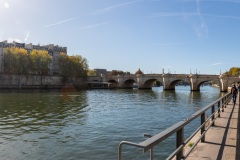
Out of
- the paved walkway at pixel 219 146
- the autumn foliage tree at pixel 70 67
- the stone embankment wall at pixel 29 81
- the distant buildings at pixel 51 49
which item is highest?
the distant buildings at pixel 51 49

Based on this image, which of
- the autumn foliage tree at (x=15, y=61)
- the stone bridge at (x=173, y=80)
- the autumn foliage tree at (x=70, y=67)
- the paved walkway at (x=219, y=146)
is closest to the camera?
the paved walkway at (x=219, y=146)

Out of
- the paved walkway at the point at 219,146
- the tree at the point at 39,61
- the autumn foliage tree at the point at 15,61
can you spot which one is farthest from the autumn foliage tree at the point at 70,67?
the paved walkway at the point at 219,146

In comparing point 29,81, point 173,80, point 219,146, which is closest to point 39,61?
point 29,81

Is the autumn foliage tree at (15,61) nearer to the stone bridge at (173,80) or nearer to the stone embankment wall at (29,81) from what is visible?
the stone embankment wall at (29,81)

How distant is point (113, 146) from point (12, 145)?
17.8ft

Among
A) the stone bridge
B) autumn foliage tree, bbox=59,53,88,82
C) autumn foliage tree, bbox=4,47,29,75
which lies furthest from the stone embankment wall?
the stone bridge

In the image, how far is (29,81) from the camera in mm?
96625

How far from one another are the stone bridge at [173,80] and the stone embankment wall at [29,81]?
25889mm

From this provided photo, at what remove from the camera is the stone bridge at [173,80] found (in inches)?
3066

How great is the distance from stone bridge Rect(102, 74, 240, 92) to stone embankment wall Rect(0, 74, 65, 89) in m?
25.9

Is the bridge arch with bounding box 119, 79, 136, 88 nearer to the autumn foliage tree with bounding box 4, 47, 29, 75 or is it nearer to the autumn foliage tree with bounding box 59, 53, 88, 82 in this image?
the autumn foliage tree with bounding box 59, 53, 88, 82

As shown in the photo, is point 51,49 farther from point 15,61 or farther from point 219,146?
point 219,146

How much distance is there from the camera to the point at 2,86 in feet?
283

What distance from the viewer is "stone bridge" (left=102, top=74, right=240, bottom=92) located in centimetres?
7788
